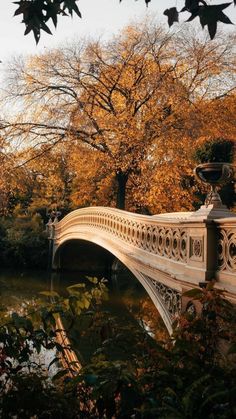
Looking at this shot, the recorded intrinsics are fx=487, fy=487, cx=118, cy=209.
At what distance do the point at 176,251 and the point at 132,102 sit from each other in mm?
10957

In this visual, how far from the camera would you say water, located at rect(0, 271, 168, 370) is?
2.60m

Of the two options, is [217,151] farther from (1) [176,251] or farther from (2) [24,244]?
(2) [24,244]

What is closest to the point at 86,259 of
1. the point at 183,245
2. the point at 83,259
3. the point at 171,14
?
the point at 83,259

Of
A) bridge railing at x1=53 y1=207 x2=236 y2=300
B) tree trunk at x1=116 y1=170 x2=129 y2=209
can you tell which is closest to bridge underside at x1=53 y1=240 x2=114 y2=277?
tree trunk at x1=116 y1=170 x2=129 y2=209

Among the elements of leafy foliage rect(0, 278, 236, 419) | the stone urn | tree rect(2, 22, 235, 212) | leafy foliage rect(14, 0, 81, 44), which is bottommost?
leafy foliage rect(0, 278, 236, 419)

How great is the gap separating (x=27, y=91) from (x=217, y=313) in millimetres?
15894

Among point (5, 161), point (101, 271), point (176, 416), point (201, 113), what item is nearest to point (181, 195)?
point (201, 113)

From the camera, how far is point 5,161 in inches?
623

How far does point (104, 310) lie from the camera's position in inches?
167

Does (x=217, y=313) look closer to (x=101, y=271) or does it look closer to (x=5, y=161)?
(x=5, y=161)

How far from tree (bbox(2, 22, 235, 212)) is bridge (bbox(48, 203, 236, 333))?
439 cm

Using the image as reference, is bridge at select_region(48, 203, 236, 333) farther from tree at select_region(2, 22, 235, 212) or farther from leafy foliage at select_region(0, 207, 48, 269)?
leafy foliage at select_region(0, 207, 48, 269)

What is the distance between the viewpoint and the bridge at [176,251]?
4.80 m

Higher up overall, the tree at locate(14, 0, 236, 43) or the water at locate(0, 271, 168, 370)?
the tree at locate(14, 0, 236, 43)
